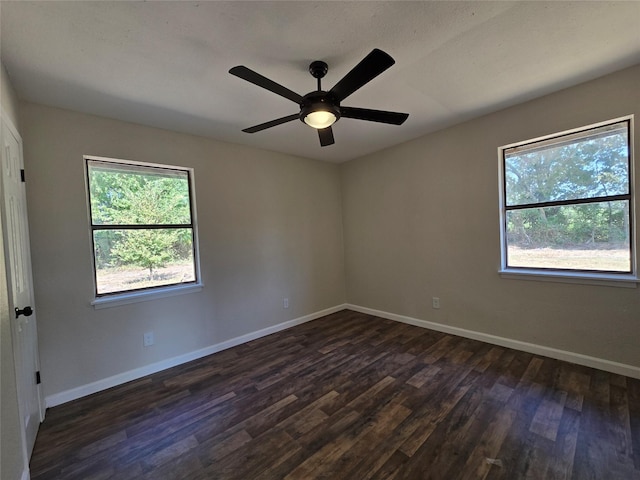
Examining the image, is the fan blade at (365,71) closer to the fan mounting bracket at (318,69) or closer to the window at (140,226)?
the fan mounting bracket at (318,69)

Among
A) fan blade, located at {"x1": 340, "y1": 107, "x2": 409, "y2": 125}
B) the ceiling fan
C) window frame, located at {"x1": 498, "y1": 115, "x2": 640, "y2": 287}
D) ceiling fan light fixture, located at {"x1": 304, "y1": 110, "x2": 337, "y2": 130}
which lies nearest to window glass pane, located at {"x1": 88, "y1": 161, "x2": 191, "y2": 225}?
the ceiling fan

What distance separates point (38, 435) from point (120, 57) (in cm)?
267

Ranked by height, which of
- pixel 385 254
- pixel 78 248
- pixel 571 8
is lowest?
pixel 385 254

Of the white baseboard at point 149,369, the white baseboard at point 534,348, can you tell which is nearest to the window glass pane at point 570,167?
the white baseboard at point 534,348

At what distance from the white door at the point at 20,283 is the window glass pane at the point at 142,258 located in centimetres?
50

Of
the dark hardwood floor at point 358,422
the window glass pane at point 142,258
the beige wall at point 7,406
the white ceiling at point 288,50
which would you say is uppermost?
the white ceiling at point 288,50

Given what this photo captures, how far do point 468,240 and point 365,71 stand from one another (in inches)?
96.0

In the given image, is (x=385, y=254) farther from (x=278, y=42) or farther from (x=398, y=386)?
(x=278, y=42)

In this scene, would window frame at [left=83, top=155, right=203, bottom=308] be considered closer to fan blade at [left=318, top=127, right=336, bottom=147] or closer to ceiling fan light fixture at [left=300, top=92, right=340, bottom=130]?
fan blade at [left=318, top=127, right=336, bottom=147]

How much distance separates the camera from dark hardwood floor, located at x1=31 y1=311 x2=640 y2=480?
152 centimetres

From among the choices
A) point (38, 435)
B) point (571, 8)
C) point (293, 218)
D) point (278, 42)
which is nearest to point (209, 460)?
point (38, 435)

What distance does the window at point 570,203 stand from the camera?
7.46ft

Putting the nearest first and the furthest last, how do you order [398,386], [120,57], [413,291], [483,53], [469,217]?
1. [120,57]
2. [483,53]
3. [398,386]
4. [469,217]
5. [413,291]

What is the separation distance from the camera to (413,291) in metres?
3.70
